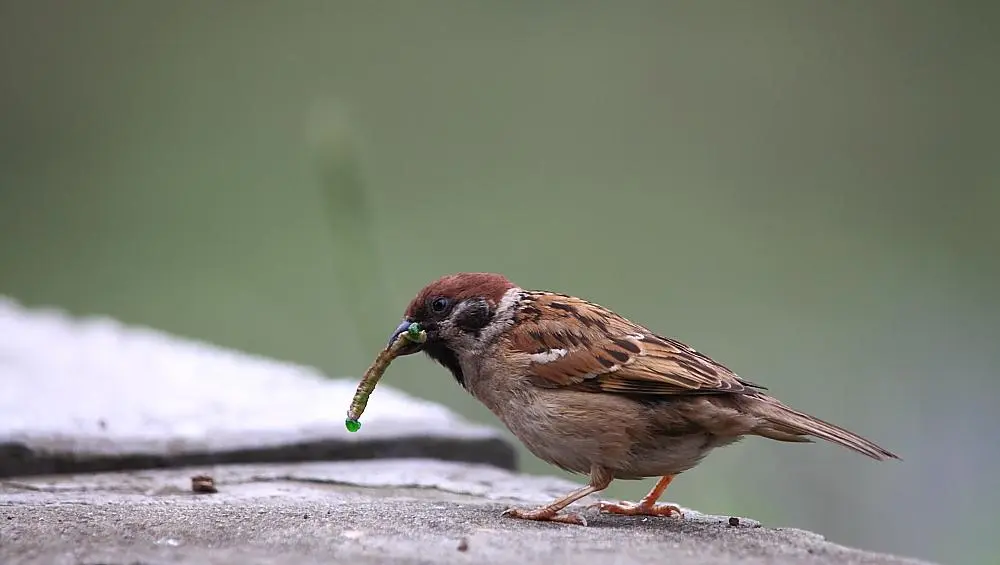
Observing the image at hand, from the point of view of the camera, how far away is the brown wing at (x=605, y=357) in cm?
305

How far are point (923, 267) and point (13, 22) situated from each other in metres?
6.89

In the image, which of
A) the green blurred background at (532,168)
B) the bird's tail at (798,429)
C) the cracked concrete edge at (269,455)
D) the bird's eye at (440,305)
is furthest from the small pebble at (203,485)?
the green blurred background at (532,168)

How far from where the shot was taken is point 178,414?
14.1ft

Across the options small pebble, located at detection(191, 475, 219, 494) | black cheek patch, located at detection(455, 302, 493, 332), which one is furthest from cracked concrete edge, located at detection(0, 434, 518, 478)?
black cheek patch, located at detection(455, 302, 493, 332)

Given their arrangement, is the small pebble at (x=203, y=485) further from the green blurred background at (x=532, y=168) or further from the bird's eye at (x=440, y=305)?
the green blurred background at (x=532, y=168)

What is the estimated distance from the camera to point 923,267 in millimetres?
6730

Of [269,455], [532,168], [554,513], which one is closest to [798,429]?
[554,513]

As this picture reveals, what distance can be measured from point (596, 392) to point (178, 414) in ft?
6.15

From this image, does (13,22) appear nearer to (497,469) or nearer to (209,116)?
(209,116)

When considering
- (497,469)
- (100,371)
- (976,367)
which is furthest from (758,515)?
(100,371)

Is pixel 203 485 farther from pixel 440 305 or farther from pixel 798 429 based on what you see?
pixel 798 429

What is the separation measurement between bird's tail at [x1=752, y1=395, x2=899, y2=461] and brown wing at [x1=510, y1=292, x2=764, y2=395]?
3.1 inches

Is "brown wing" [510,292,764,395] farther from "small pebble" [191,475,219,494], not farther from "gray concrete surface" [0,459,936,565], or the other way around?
"small pebble" [191,475,219,494]

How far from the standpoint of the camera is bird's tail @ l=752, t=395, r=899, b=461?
9.32 ft
